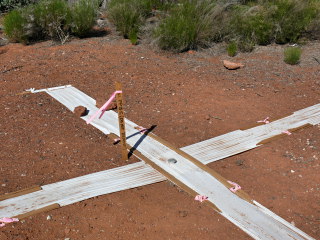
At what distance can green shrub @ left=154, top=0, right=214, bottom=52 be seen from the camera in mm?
6562

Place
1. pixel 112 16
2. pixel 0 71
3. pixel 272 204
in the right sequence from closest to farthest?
pixel 272 204 → pixel 0 71 → pixel 112 16

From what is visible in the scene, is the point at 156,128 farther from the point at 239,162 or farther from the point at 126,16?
the point at 126,16

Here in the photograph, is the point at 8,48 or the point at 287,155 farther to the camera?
the point at 8,48

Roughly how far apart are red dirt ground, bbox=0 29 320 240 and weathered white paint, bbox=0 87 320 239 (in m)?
0.09

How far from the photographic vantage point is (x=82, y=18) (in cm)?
730

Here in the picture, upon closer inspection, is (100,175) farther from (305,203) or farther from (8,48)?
(8,48)

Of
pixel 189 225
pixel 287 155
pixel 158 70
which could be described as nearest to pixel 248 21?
pixel 158 70

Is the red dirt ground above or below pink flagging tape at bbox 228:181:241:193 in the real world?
below

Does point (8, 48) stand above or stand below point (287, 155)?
below

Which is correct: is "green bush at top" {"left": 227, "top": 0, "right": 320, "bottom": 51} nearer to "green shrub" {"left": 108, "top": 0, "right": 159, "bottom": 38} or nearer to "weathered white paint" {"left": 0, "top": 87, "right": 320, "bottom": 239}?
"green shrub" {"left": 108, "top": 0, "right": 159, "bottom": 38}

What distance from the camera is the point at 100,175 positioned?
3400 millimetres

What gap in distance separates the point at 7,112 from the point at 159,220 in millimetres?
2580

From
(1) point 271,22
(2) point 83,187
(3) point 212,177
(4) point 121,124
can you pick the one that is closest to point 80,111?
(4) point 121,124

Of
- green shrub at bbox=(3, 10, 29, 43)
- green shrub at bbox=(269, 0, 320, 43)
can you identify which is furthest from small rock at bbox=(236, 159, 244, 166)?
green shrub at bbox=(3, 10, 29, 43)
